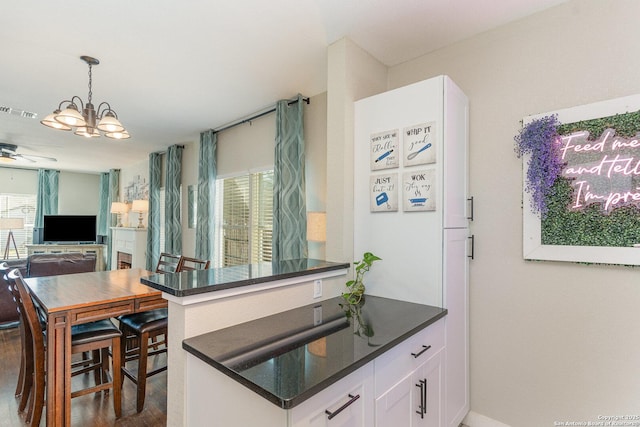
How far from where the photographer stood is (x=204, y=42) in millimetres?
2348

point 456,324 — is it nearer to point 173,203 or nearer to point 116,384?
point 116,384

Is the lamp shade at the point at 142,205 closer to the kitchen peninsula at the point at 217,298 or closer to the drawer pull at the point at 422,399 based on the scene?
the kitchen peninsula at the point at 217,298

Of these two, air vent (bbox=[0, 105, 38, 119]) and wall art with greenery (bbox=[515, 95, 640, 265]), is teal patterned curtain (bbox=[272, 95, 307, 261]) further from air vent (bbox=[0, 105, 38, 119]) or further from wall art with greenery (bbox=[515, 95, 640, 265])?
air vent (bbox=[0, 105, 38, 119])

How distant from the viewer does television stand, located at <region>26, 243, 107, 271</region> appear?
705 cm

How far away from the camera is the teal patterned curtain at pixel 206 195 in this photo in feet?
14.8

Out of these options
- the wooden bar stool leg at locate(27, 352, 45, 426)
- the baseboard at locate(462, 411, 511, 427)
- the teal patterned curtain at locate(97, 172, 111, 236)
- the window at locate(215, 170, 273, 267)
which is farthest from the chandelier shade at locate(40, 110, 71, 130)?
the teal patterned curtain at locate(97, 172, 111, 236)

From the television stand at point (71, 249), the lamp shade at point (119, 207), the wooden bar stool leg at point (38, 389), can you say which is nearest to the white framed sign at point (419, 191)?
the wooden bar stool leg at point (38, 389)

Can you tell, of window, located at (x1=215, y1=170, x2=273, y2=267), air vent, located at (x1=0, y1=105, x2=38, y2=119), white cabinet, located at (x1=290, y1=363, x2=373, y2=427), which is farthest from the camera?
window, located at (x1=215, y1=170, x2=273, y2=267)

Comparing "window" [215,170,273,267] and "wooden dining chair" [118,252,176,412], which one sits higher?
"window" [215,170,273,267]

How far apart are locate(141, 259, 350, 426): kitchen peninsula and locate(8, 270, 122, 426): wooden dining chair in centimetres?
106

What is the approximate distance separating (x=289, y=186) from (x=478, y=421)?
251 centimetres

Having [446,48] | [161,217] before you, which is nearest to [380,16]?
[446,48]

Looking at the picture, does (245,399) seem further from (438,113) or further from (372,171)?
(438,113)

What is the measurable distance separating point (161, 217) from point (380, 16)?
17.4 feet
